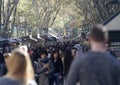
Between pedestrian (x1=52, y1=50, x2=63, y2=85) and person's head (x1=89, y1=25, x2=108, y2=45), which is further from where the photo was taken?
pedestrian (x1=52, y1=50, x2=63, y2=85)

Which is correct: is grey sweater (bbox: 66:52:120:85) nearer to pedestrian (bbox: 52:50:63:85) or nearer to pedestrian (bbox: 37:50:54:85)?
pedestrian (bbox: 37:50:54:85)

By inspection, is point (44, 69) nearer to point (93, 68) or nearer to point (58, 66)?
point (58, 66)

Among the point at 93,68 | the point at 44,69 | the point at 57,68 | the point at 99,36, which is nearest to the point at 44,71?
the point at 44,69

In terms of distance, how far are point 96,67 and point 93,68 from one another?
1.4 inches

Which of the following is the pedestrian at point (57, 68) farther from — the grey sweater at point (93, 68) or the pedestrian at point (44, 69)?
the grey sweater at point (93, 68)

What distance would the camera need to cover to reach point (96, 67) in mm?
5918

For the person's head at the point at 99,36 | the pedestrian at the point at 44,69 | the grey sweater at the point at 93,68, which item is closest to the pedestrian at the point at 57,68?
the pedestrian at the point at 44,69

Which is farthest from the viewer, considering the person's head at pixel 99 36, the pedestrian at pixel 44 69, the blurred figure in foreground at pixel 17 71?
the pedestrian at pixel 44 69

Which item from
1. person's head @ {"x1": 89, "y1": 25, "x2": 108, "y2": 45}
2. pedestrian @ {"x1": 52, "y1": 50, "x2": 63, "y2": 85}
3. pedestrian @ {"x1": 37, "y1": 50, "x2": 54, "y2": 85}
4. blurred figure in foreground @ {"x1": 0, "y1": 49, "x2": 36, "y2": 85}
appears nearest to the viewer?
blurred figure in foreground @ {"x1": 0, "y1": 49, "x2": 36, "y2": 85}

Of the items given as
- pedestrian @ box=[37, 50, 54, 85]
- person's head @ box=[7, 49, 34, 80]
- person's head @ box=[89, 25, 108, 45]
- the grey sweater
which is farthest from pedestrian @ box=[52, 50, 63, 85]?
person's head @ box=[7, 49, 34, 80]

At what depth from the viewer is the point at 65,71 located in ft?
52.7

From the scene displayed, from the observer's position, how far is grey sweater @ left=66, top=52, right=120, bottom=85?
231 inches

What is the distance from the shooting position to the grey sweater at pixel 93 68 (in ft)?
19.2

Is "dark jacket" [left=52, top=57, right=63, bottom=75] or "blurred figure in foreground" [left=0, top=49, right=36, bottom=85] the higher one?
"blurred figure in foreground" [left=0, top=49, right=36, bottom=85]
